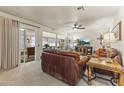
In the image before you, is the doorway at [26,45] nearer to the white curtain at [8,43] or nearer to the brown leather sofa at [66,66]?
the white curtain at [8,43]

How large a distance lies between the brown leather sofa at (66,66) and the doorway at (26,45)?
→ 2.33 metres

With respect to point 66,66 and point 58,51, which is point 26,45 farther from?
point 66,66

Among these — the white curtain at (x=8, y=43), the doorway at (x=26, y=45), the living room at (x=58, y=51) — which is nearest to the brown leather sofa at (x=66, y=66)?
the living room at (x=58, y=51)

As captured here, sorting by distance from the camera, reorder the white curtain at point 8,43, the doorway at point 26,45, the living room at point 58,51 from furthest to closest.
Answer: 1. the doorway at point 26,45
2. the white curtain at point 8,43
3. the living room at point 58,51

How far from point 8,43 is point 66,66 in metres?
2.79

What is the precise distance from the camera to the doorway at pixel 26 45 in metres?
5.33

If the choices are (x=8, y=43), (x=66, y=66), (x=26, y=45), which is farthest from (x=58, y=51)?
(x=26, y=45)

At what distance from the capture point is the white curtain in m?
4.09

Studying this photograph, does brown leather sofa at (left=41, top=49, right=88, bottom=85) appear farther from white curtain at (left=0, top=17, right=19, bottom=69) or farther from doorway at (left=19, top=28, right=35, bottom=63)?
doorway at (left=19, top=28, right=35, bottom=63)

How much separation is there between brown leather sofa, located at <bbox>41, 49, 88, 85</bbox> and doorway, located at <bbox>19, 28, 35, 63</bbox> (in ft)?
7.64

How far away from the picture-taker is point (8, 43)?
4273mm
